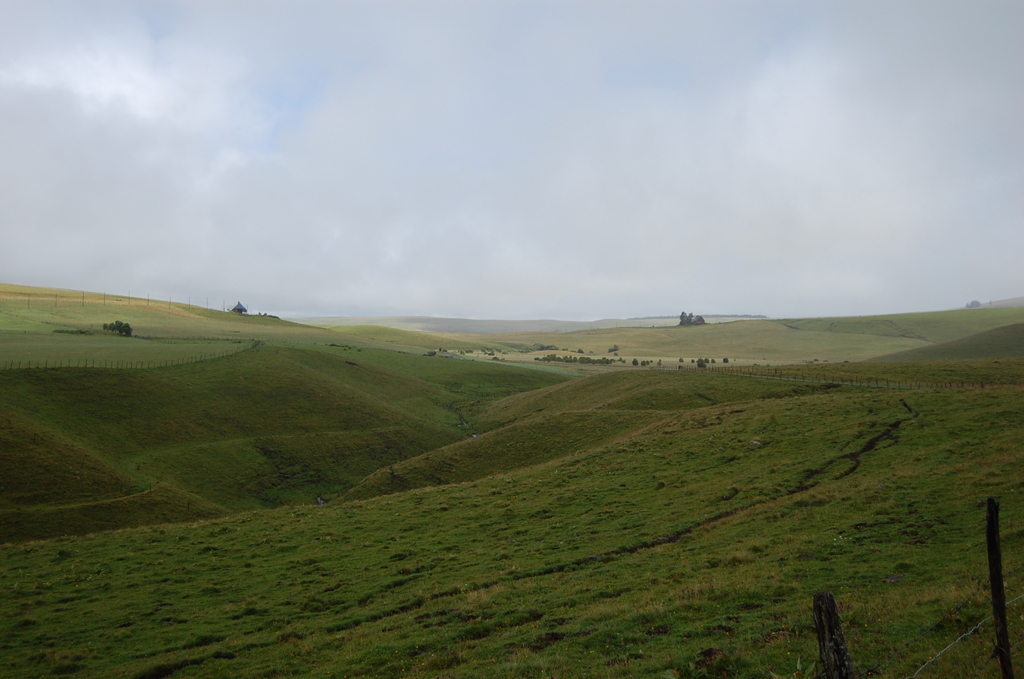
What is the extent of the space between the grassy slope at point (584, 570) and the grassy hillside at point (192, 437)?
25.7ft

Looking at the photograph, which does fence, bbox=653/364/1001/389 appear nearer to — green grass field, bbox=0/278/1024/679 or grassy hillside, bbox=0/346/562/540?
green grass field, bbox=0/278/1024/679

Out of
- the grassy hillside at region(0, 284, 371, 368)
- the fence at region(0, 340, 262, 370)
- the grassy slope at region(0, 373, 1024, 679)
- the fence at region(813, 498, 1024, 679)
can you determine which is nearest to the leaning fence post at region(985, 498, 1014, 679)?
the fence at region(813, 498, 1024, 679)

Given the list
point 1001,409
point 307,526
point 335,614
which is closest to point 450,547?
point 335,614

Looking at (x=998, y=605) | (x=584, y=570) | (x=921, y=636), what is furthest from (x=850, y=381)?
(x=998, y=605)

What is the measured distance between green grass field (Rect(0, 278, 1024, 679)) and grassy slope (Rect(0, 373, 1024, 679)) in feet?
0.42

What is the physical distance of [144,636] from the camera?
19.7m

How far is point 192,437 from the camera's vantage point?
53562 mm

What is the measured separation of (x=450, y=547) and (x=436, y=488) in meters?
14.4

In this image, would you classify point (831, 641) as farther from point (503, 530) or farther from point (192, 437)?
point (192, 437)

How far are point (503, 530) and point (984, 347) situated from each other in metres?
129

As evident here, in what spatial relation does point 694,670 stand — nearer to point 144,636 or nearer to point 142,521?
point 144,636

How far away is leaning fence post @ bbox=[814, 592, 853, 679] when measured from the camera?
7676 millimetres

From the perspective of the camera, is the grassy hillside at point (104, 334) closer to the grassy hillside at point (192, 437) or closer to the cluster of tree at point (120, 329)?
the cluster of tree at point (120, 329)

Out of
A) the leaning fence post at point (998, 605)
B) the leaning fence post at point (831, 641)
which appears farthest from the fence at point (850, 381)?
the leaning fence post at point (831, 641)
